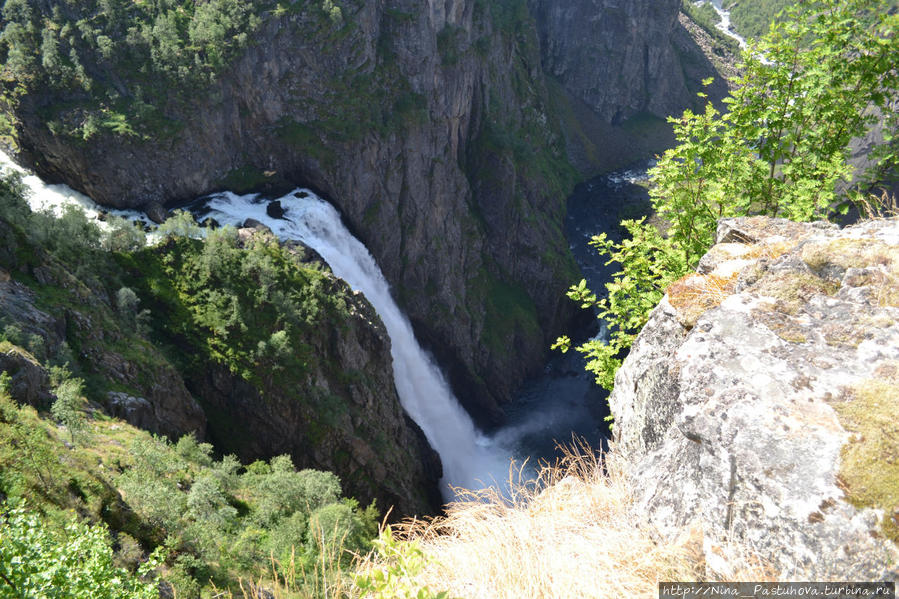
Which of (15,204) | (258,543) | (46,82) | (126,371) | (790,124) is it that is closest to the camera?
(790,124)

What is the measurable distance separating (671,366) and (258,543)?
788 inches

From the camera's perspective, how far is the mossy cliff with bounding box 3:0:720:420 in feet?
140

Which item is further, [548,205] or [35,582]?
[548,205]

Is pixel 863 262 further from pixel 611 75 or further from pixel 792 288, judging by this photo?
pixel 611 75

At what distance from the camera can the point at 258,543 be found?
21.0 meters

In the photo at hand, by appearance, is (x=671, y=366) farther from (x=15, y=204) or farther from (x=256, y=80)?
(x=256, y=80)

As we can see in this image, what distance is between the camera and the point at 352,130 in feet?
178

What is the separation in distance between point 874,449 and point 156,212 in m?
48.2

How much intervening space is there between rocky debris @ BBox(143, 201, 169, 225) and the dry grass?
43638mm

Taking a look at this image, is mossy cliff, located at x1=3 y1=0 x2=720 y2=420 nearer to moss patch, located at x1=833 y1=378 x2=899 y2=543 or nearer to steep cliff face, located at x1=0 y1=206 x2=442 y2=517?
steep cliff face, located at x1=0 y1=206 x2=442 y2=517

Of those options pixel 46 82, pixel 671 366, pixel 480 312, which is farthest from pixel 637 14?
pixel 671 366

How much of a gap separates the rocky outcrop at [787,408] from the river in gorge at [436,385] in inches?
1443

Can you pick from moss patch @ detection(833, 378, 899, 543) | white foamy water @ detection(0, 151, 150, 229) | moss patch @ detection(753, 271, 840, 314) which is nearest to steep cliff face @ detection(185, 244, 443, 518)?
white foamy water @ detection(0, 151, 150, 229)

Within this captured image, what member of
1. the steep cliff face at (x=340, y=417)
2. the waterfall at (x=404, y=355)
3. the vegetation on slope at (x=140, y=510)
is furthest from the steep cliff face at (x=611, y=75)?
the vegetation on slope at (x=140, y=510)
